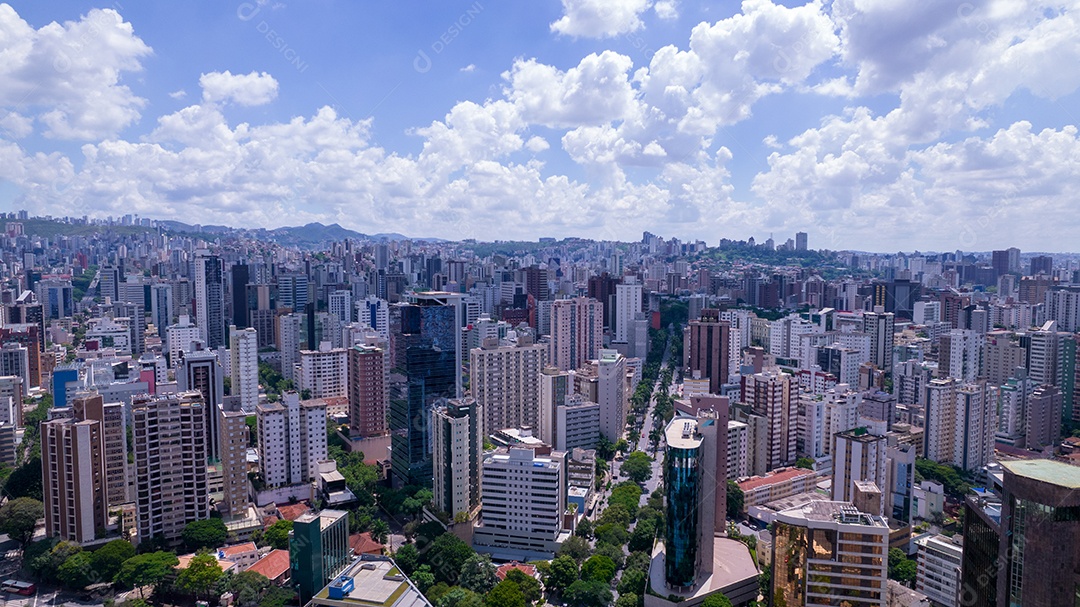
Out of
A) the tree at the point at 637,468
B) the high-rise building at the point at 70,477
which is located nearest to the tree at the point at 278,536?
the high-rise building at the point at 70,477

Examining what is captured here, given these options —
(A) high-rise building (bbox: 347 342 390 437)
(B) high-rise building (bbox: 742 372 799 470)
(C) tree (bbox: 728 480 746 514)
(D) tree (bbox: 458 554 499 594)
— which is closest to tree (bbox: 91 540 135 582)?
(D) tree (bbox: 458 554 499 594)

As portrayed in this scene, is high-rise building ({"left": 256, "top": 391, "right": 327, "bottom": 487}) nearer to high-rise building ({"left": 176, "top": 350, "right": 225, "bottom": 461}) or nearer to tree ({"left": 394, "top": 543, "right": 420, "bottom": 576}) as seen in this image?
high-rise building ({"left": 176, "top": 350, "right": 225, "bottom": 461})

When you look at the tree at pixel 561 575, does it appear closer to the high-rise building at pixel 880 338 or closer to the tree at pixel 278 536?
the tree at pixel 278 536

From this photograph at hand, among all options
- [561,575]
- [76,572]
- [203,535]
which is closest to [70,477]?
[76,572]

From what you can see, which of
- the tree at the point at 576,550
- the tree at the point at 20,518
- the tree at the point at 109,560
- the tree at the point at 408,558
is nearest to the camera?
the tree at the point at 109,560

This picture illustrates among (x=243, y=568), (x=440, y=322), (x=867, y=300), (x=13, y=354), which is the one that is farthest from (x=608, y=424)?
(x=867, y=300)

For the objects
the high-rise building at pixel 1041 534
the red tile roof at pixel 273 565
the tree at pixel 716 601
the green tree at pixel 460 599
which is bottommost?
the red tile roof at pixel 273 565

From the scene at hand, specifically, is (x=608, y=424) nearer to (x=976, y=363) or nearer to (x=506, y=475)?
(x=506, y=475)

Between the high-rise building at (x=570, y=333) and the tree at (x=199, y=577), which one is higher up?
the high-rise building at (x=570, y=333)

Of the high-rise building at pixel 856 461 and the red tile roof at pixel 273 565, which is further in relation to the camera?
the high-rise building at pixel 856 461
